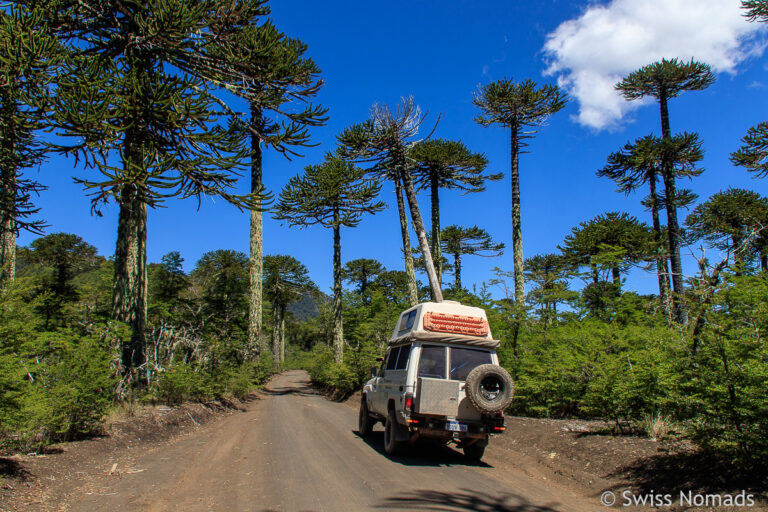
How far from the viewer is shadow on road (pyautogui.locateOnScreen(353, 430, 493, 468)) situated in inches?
291

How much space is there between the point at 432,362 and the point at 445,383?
0.54 meters

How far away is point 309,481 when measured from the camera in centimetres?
585

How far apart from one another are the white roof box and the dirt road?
2118 mm

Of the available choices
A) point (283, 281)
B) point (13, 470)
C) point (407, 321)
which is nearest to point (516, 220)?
point (407, 321)

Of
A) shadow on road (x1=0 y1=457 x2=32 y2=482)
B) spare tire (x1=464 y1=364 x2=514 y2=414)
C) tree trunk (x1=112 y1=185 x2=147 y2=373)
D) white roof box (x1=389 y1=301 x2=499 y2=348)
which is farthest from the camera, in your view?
tree trunk (x1=112 y1=185 x2=147 y2=373)

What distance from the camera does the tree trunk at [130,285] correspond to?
1060 centimetres

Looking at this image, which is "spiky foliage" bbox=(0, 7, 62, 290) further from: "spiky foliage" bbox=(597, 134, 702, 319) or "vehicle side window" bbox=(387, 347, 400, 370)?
"spiky foliage" bbox=(597, 134, 702, 319)

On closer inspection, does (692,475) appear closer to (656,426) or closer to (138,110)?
(656,426)

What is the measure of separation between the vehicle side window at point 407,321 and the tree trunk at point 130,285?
6.76 m

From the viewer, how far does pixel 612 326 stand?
10672mm

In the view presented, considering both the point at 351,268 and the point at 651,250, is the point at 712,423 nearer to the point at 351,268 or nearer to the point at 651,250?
the point at 651,250

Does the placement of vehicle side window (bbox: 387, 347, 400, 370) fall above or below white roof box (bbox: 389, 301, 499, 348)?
below

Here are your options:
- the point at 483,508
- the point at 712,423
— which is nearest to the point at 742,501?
the point at 712,423

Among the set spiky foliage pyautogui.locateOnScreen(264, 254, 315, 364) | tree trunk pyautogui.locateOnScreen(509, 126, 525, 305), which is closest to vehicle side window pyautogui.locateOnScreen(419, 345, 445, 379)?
tree trunk pyautogui.locateOnScreen(509, 126, 525, 305)
